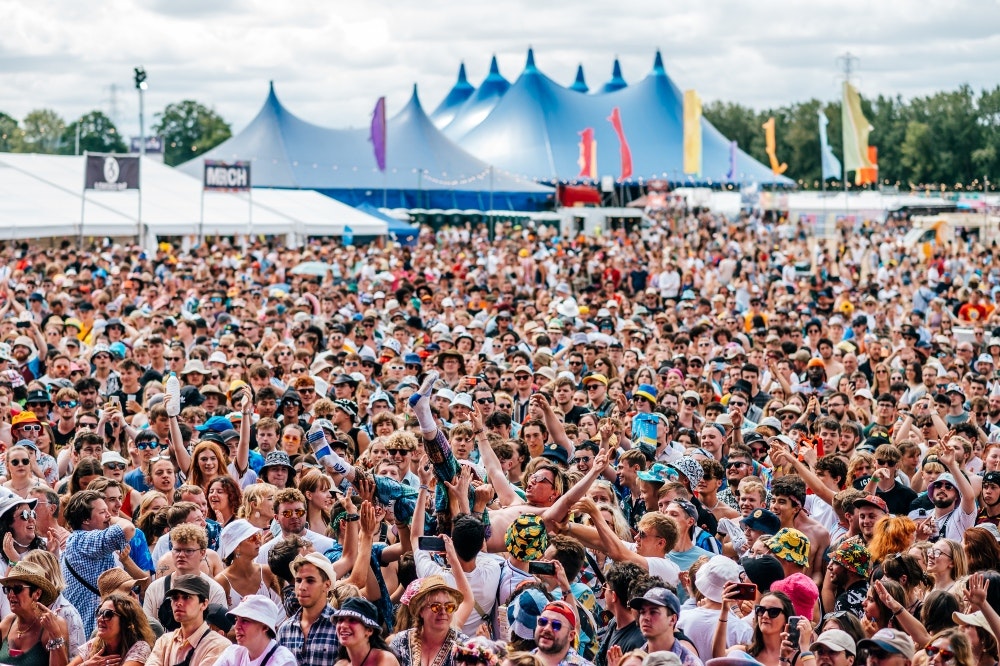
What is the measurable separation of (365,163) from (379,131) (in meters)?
2.10

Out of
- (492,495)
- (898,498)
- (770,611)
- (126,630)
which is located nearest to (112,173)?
(898,498)

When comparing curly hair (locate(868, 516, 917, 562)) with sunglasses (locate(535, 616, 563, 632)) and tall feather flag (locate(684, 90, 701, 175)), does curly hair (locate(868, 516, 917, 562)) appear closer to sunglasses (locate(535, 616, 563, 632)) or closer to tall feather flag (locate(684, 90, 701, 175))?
sunglasses (locate(535, 616, 563, 632))

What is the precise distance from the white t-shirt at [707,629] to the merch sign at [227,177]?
77.4ft

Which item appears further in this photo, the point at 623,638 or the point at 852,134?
the point at 852,134

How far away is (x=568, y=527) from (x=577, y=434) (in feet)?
9.65

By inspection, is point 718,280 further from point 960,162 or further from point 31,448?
point 960,162

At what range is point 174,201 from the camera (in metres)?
30.6

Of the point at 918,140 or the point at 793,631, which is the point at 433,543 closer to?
the point at 793,631

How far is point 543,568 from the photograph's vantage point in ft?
16.4

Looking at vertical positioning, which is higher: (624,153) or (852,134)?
(624,153)

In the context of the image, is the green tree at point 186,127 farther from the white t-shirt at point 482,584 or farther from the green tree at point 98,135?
the white t-shirt at point 482,584

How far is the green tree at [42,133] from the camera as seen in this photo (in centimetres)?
12618

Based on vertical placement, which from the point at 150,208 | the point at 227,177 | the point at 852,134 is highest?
the point at 852,134

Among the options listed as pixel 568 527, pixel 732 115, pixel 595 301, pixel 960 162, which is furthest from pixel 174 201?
pixel 732 115
